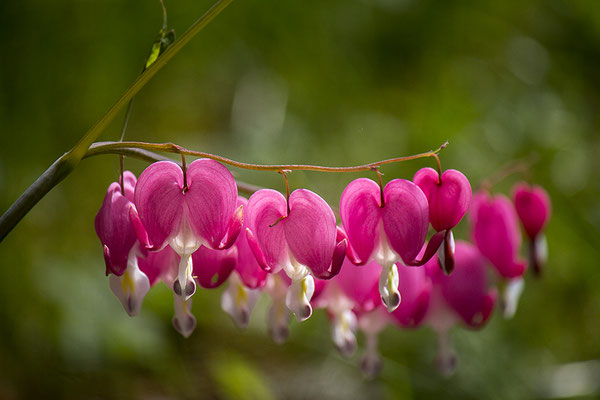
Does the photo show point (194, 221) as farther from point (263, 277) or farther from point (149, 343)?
point (149, 343)

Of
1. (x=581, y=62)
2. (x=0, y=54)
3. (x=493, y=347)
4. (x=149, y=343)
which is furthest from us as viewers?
(x=581, y=62)

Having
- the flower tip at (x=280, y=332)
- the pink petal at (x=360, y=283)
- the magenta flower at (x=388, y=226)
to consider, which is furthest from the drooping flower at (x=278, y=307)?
the magenta flower at (x=388, y=226)

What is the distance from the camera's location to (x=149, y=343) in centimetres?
192

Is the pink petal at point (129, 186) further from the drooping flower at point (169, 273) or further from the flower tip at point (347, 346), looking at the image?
the flower tip at point (347, 346)

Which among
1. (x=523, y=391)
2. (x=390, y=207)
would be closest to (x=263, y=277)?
(x=390, y=207)

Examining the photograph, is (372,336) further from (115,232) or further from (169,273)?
(115,232)

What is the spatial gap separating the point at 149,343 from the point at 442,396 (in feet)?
3.35

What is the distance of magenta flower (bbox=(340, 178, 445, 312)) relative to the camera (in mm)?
787

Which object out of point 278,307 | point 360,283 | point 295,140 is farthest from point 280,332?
point 295,140

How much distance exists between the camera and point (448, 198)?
0.81 meters

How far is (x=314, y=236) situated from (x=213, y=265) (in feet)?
0.58

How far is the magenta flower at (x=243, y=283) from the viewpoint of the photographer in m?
0.89

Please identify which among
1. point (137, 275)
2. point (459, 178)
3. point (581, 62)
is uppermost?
point (581, 62)

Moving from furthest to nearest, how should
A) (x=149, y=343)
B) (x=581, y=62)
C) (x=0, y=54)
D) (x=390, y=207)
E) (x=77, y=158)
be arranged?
(x=581, y=62)
(x=0, y=54)
(x=149, y=343)
(x=390, y=207)
(x=77, y=158)
